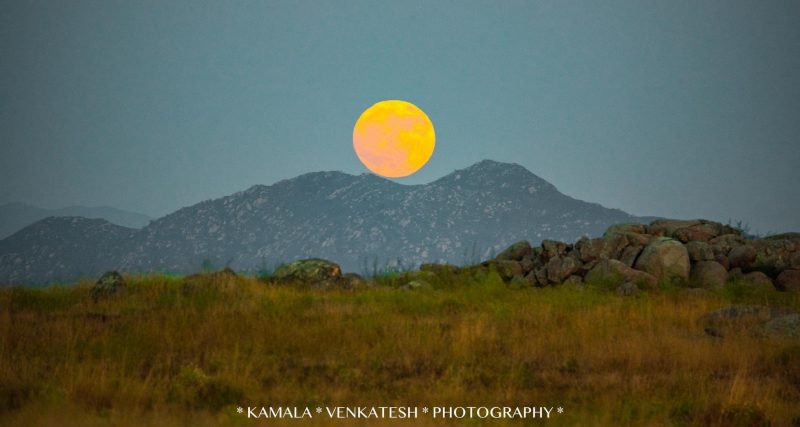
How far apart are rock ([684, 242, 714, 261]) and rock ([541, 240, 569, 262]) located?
401cm

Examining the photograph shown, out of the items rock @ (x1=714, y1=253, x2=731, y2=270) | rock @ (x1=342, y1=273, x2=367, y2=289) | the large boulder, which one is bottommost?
rock @ (x1=342, y1=273, x2=367, y2=289)

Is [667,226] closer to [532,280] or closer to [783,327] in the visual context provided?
[532,280]

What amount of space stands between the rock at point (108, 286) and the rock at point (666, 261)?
15793 mm

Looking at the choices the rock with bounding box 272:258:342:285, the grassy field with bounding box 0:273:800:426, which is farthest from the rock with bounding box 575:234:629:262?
the rock with bounding box 272:258:342:285

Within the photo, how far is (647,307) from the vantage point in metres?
16.0

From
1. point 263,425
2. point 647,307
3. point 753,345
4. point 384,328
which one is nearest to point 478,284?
point 647,307

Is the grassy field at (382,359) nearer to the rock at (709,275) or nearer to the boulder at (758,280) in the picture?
the boulder at (758,280)

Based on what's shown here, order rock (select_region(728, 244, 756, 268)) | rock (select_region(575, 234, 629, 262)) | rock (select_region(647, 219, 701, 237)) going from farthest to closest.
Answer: rock (select_region(647, 219, 701, 237)), rock (select_region(575, 234, 629, 262)), rock (select_region(728, 244, 756, 268))

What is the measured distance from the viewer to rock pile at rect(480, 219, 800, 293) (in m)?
20.8

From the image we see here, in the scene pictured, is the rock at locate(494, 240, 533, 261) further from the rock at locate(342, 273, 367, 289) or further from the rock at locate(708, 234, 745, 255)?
the rock at locate(708, 234, 745, 255)

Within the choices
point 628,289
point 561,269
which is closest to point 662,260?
point 628,289

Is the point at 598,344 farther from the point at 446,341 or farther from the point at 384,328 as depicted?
the point at 384,328

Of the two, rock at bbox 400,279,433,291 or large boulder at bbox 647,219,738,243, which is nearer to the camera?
rock at bbox 400,279,433,291

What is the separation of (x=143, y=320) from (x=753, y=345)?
481 inches
